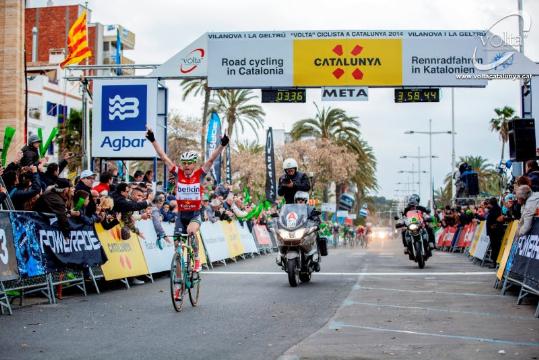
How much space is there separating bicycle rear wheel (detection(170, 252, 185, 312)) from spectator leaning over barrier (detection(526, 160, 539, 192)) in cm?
838

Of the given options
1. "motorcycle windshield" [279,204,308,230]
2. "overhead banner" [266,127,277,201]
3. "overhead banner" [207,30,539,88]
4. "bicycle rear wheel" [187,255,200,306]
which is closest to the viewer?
"bicycle rear wheel" [187,255,200,306]

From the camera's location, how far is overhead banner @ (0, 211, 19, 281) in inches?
387

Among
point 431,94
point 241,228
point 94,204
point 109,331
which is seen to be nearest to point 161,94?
point 241,228

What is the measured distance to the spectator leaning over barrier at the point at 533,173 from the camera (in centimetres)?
1554

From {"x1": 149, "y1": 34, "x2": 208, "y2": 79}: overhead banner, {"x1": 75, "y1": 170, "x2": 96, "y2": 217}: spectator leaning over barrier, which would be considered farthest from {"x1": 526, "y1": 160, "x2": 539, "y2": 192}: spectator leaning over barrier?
{"x1": 149, "y1": 34, "x2": 208, "y2": 79}: overhead banner

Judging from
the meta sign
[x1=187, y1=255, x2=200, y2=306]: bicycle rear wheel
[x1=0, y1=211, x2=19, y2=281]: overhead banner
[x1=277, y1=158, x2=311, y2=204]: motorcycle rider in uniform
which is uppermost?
the meta sign

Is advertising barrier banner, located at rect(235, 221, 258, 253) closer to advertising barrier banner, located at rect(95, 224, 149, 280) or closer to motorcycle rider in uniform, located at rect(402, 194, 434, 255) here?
motorcycle rider in uniform, located at rect(402, 194, 434, 255)

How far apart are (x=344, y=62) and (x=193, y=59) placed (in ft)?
16.3

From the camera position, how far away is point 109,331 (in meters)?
8.16

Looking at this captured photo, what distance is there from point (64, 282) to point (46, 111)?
5651 cm

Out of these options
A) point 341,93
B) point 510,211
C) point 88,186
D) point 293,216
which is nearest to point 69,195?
point 88,186

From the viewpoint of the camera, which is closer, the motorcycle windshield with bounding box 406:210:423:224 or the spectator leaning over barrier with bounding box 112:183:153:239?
the spectator leaning over barrier with bounding box 112:183:153:239

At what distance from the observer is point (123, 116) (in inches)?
1001

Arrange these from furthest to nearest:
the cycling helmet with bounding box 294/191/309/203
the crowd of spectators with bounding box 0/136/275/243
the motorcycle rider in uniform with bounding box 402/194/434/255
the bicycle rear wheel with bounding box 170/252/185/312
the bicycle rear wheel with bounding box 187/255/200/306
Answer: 1. the motorcycle rider in uniform with bounding box 402/194/434/255
2. the cycling helmet with bounding box 294/191/309/203
3. the crowd of spectators with bounding box 0/136/275/243
4. the bicycle rear wheel with bounding box 187/255/200/306
5. the bicycle rear wheel with bounding box 170/252/185/312
